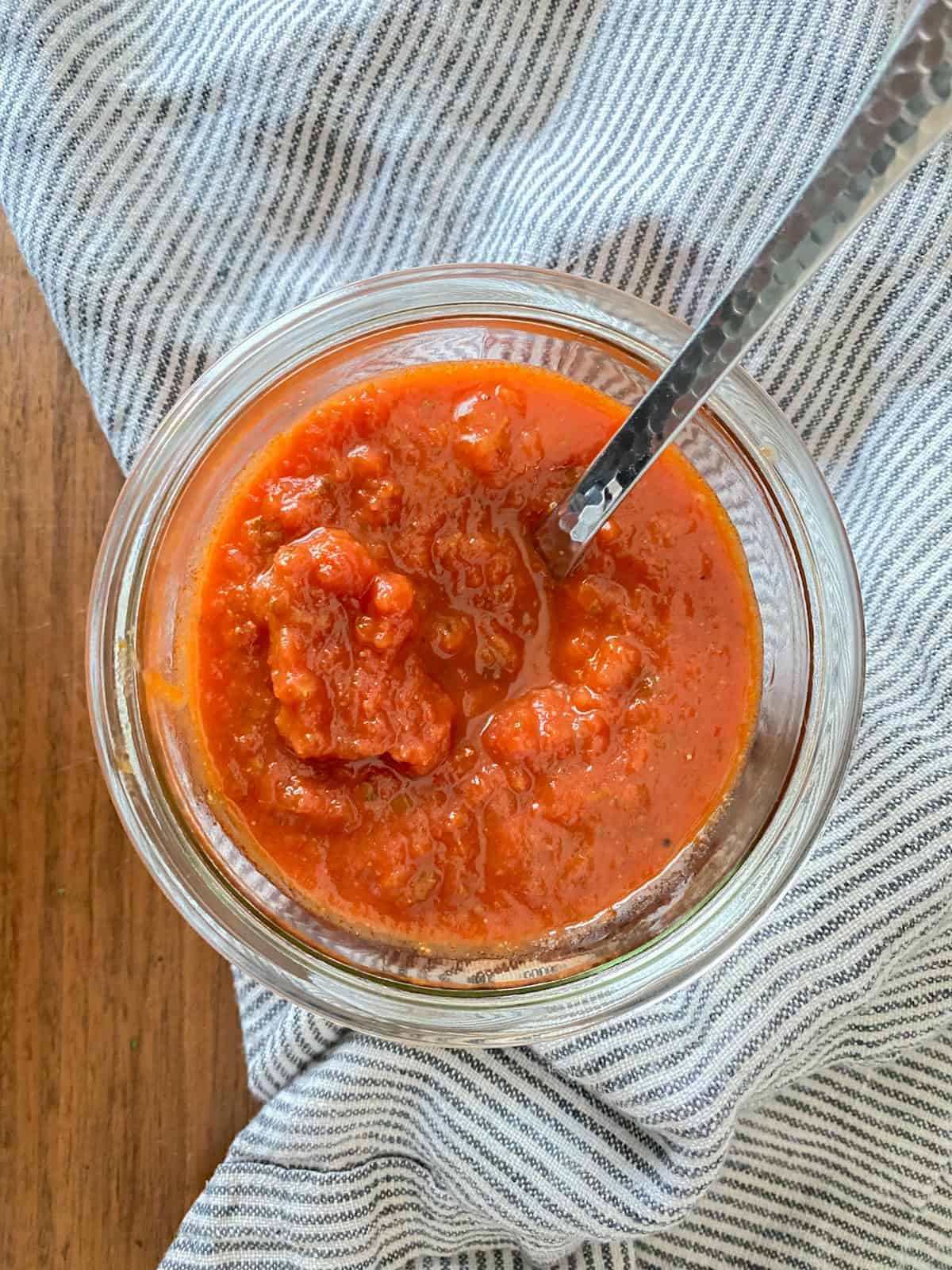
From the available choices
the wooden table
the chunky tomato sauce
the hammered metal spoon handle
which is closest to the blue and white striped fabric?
the wooden table

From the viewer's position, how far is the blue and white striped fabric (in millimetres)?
977

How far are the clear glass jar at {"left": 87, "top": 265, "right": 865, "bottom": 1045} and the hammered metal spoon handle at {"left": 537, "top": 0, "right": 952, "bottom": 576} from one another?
0.14 m

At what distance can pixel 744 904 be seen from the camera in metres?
0.85

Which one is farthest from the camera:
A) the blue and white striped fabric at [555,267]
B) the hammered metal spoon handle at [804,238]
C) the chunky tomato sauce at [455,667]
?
the blue and white striped fabric at [555,267]

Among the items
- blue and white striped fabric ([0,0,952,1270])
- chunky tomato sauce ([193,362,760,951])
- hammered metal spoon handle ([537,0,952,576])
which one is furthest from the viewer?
blue and white striped fabric ([0,0,952,1270])

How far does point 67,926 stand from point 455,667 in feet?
1.60

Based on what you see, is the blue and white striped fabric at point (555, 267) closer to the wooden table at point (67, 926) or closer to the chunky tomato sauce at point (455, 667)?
the wooden table at point (67, 926)

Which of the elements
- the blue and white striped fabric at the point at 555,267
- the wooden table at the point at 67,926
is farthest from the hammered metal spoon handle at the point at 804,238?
the wooden table at the point at 67,926

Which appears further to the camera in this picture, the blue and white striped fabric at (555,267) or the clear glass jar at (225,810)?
the blue and white striped fabric at (555,267)

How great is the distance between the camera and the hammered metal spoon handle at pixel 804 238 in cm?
54

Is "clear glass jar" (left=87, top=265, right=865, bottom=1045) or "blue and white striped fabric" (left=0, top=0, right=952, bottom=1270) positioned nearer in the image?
"clear glass jar" (left=87, top=265, right=865, bottom=1045)

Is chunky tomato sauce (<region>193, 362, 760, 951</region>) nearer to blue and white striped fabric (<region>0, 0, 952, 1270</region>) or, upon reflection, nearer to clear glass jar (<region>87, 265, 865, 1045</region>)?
clear glass jar (<region>87, 265, 865, 1045</region>)

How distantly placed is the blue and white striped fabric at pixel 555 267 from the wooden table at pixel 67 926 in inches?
1.9

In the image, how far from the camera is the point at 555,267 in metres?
1.01
